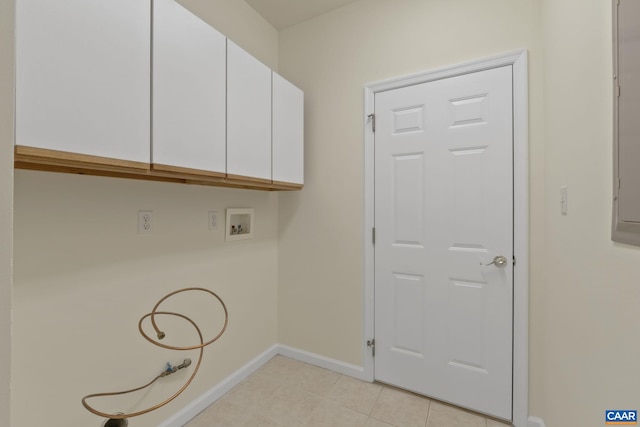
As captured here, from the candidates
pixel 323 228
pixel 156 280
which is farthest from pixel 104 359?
pixel 323 228

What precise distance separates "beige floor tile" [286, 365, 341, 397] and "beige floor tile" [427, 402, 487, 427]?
0.67m

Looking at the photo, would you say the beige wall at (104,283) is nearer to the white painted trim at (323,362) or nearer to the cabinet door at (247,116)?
the cabinet door at (247,116)

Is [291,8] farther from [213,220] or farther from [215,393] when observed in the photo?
[215,393]

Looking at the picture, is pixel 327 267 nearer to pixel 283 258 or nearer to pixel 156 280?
pixel 283 258

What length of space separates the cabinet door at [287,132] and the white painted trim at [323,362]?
140cm

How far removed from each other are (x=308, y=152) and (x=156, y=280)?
Answer: 141 centimetres

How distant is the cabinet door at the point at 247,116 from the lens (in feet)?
5.06

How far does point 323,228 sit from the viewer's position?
2236 mm

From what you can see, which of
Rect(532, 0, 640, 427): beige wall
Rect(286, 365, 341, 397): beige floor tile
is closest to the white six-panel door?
Rect(532, 0, 640, 427): beige wall

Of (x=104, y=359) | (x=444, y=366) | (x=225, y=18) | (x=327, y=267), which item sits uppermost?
(x=225, y=18)

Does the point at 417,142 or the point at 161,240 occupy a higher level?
the point at 417,142

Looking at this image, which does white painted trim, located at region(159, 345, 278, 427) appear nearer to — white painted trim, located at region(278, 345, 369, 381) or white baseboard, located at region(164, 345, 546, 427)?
white baseboard, located at region(164, 345, 546, 427)

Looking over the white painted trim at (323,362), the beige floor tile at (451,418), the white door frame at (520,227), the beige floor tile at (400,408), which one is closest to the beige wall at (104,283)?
the white painted trim at (323,362)

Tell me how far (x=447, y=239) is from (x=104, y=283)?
6.22ft
